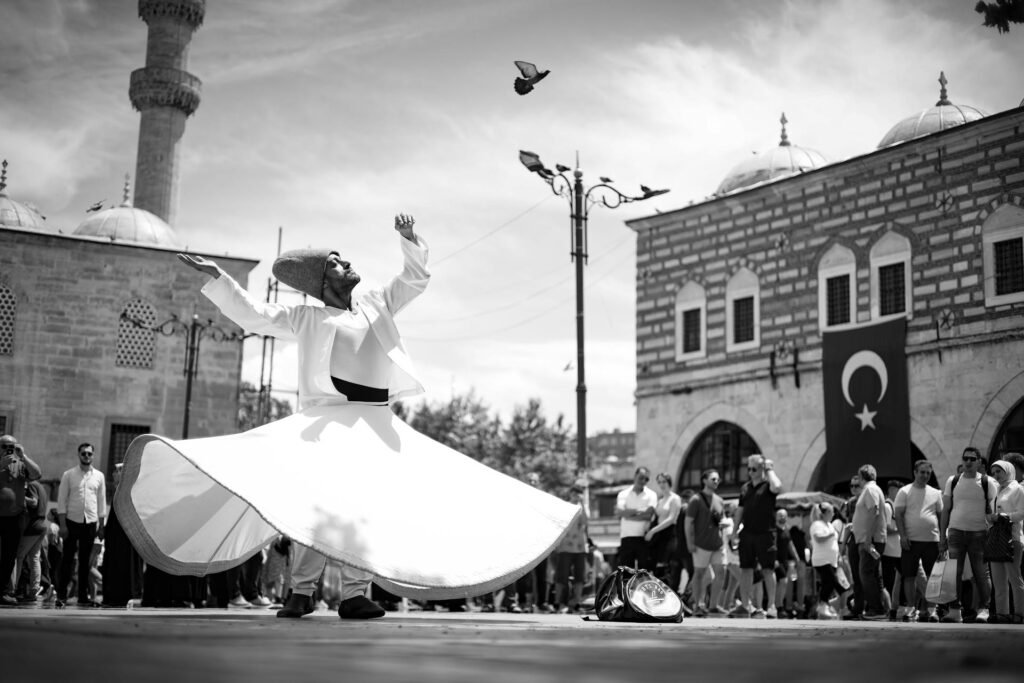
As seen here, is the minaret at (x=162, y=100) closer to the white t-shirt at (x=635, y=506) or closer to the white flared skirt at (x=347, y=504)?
the white t-shirt at (x=635, y=506)

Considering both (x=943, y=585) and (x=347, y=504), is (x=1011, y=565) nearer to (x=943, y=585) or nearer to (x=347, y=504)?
(x=943, y=585)

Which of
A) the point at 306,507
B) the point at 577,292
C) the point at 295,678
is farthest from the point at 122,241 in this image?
the point at 295,678

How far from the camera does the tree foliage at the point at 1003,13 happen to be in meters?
7.00

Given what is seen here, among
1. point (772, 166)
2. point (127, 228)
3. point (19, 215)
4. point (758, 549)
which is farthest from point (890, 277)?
point (19, 215)

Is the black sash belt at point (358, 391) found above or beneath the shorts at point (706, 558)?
above

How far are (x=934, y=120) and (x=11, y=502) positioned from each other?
2270 centimetres

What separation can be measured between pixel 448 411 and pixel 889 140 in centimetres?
3364

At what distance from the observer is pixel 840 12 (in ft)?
50.4

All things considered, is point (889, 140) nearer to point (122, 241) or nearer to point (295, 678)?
point (122, 241)

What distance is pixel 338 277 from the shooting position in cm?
696

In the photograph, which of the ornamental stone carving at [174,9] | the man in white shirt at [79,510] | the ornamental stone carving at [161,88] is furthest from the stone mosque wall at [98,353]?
the man in white shirt at [79,510]

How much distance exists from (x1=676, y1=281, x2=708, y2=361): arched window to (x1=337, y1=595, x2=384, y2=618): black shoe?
21.7m

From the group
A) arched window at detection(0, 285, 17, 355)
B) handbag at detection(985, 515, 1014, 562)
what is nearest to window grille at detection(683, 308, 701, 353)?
handbag at detection(985, 515, 1014, 562)

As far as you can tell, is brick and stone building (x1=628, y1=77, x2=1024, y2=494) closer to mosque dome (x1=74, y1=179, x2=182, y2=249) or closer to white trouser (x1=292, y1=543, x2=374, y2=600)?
mosque dome (x1=74, y1=179, x2=182, y2=249)
